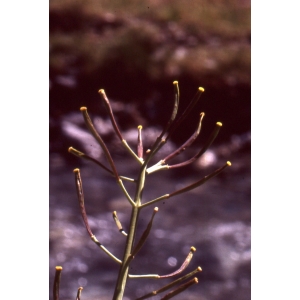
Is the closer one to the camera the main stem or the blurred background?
the main stem

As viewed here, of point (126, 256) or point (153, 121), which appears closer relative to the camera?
point (126, 256)

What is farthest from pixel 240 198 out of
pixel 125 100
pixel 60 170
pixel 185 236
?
pixel 60 170

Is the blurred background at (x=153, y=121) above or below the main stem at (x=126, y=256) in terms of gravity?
above

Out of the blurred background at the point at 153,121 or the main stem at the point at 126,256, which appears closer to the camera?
the main stem at the point at 126,256

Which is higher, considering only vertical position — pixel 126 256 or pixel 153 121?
pixel 153 121

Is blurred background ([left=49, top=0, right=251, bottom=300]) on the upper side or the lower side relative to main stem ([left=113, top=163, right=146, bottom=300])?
upper
